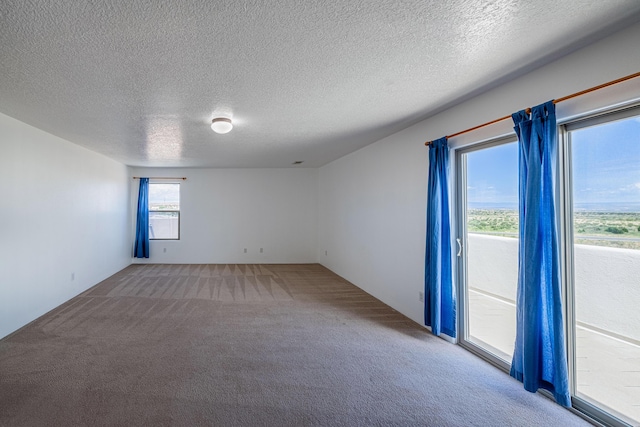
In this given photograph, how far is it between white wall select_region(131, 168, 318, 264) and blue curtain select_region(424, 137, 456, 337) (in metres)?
4.92

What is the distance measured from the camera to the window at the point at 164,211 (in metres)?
7.67

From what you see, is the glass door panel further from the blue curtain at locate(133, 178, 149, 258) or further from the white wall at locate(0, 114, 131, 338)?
the blue curtain at locate(133, 178, 149, 258)

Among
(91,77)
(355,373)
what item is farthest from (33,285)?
(355,373)

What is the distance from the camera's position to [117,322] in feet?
12.3

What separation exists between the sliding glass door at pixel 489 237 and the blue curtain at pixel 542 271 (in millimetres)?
549

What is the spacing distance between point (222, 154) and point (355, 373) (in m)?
4.47

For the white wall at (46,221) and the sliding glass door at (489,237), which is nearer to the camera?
the sliding glass door at (489,237)

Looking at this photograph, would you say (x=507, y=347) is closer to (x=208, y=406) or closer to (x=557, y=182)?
(x=557, y=182)

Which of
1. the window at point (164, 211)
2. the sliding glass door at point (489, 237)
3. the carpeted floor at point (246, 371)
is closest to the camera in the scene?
the carpeted floor at point (246, 371)

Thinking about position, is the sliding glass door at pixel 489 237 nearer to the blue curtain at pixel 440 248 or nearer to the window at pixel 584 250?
the window at pixel 584 250

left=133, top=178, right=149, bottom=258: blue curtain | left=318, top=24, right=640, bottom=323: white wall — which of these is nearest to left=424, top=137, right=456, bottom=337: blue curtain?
left=318, top=24, right=640, bottom=323: white wall

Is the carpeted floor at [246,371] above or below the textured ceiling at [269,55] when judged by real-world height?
below

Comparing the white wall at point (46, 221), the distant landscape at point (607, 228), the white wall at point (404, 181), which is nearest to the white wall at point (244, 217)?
the white wall at point (404, 181)

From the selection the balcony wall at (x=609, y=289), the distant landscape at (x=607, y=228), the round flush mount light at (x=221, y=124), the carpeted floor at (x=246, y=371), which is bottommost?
the carpeted floor at (x=246, y=371)
